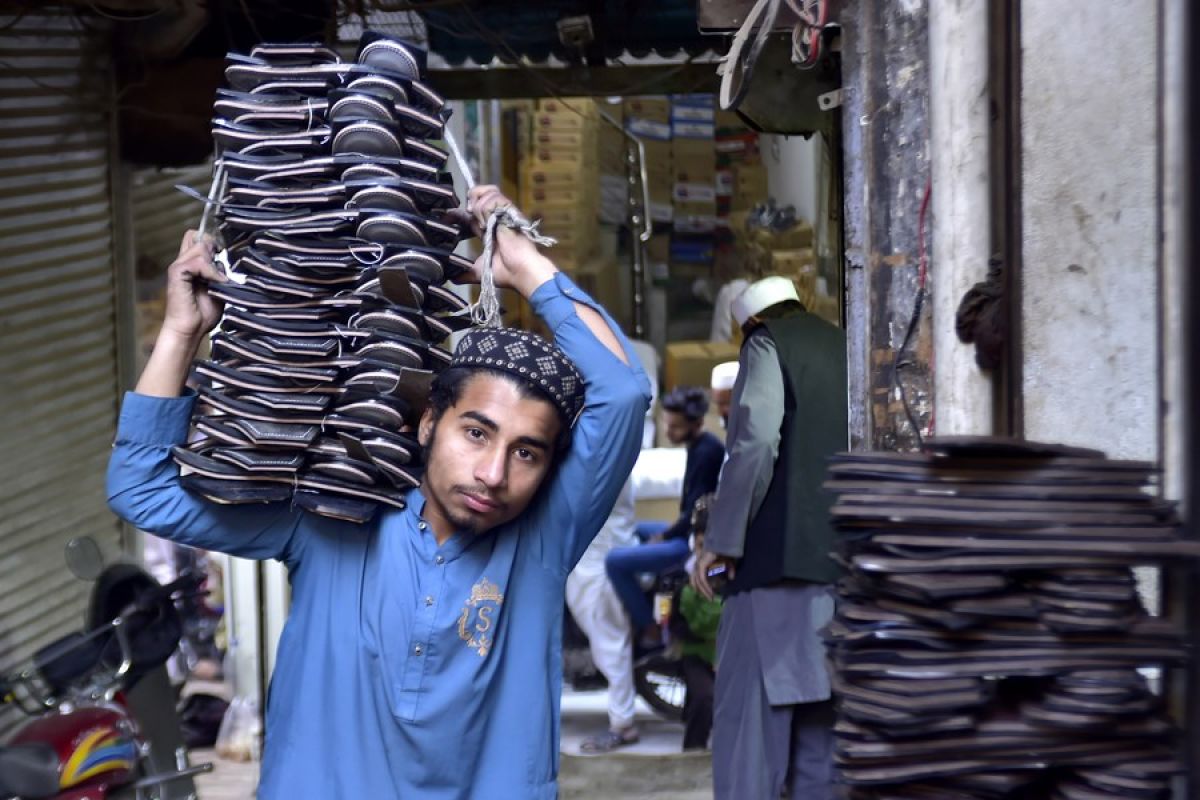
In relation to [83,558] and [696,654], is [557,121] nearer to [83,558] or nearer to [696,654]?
[696,654]

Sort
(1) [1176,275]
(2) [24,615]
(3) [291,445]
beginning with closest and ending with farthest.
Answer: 1. (1) [1176,275]
2. (3) [291,445]
3. (2) [24,615]

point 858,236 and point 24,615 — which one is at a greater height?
point 858,236

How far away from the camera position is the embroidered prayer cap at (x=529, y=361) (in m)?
2.62

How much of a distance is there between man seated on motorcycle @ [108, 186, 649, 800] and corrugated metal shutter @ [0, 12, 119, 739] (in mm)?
3294

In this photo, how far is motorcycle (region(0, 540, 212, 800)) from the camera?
3795 millimetres

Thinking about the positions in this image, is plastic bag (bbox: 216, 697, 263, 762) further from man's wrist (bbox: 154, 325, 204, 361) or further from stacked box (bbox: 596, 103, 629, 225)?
stacked box (bbox: 596, 103, 629, 225)

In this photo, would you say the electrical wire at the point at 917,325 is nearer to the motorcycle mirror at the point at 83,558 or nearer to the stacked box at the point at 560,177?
the motorcycle mirror at the point at 83,558

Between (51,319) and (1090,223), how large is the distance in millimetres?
4637

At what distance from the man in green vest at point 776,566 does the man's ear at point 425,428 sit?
248 centimetres

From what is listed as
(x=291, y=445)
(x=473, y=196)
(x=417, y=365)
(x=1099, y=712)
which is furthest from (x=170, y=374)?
(x=1099, y=712)

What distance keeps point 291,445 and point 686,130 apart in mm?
13269

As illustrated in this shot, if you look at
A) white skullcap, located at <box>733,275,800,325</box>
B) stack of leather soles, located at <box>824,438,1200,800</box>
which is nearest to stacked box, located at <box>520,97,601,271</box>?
white skullcap, located at <box>733,275,800,325</box>

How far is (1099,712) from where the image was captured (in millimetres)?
1799

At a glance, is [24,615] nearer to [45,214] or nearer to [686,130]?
[45,214]
